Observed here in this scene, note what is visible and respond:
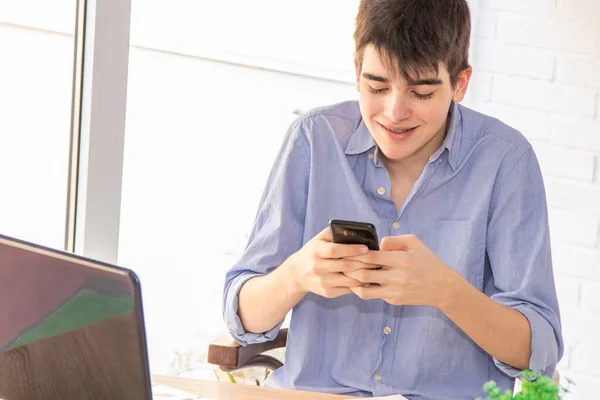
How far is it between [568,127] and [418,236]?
0.88 metres

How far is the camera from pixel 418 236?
1.53m

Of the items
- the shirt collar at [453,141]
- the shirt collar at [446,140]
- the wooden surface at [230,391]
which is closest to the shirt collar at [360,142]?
the shirt collar at [446,140]

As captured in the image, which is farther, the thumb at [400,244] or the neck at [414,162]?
the neck at [414,162]

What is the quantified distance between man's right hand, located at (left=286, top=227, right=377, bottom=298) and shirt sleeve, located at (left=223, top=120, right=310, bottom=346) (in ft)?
0.51

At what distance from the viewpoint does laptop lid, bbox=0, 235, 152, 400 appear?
0.84m

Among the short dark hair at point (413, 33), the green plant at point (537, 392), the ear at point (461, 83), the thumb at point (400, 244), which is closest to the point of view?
the green plant at point (537, 392)

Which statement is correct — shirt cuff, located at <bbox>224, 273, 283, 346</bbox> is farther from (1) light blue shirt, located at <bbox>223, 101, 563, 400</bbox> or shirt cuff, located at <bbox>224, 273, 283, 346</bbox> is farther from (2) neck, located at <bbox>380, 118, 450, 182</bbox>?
(2) neck, located at <bbox>380, 118, 450, 182</bbox>

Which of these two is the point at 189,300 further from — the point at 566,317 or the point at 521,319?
the point at 521,319

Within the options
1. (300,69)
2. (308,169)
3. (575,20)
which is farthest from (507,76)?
(308,169)

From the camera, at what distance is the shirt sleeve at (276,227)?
154cm

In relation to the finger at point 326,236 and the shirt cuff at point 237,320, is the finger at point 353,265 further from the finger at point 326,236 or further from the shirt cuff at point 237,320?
the shirt cuff at point 237,320

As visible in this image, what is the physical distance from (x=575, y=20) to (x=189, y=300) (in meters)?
1.27

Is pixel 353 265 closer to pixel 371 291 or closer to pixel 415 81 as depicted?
pixel 371 291

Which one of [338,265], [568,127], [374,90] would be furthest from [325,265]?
[568,127]
